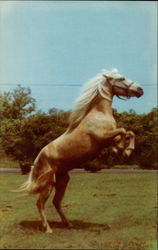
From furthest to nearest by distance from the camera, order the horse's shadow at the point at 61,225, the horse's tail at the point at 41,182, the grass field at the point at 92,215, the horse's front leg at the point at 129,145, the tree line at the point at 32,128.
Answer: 1. the tree line at the point at 32,128
2. the horse's shadow at the point at 61,225
3. the horse's tail at the point at 41,182
4. the horse's front leg at the point at 129,145
5. the grass field at the point at 92,215

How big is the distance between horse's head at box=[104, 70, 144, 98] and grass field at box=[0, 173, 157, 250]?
139 centimetres

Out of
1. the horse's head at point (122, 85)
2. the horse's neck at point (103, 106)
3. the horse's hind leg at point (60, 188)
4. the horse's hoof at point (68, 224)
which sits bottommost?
the horse's hoof at point (68, 224)

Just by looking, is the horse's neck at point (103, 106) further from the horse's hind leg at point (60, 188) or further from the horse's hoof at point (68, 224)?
the horse's hoof at point (68, 224)

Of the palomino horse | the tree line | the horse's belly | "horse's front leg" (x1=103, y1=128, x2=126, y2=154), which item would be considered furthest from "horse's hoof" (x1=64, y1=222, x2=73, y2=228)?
the tree line

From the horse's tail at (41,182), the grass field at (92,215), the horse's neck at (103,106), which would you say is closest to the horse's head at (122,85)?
the horse's neck at (103,106)

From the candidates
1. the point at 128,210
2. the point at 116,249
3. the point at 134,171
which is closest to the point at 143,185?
the point at 134,171

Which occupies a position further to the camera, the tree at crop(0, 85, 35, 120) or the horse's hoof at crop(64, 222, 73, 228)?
the tree at crop(0, 85, 35, 120)

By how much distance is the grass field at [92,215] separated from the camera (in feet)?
11.9

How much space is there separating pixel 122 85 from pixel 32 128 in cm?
160

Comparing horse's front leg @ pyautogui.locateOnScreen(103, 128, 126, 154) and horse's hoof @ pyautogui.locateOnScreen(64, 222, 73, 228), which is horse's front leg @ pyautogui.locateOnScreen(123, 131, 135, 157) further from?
horse's hoof @ pyautogui.locateOnScreen(64, 222, 73, 228)

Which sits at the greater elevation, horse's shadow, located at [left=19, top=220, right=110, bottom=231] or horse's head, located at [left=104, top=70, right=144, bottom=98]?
horse's head, located at [left=104, top=70, right=144, bottom=98]

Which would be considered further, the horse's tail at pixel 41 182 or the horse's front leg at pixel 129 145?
the horse's tail at pixel 41 182

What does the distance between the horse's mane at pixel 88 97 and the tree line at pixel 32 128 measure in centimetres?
77

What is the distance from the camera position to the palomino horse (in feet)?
12.3
